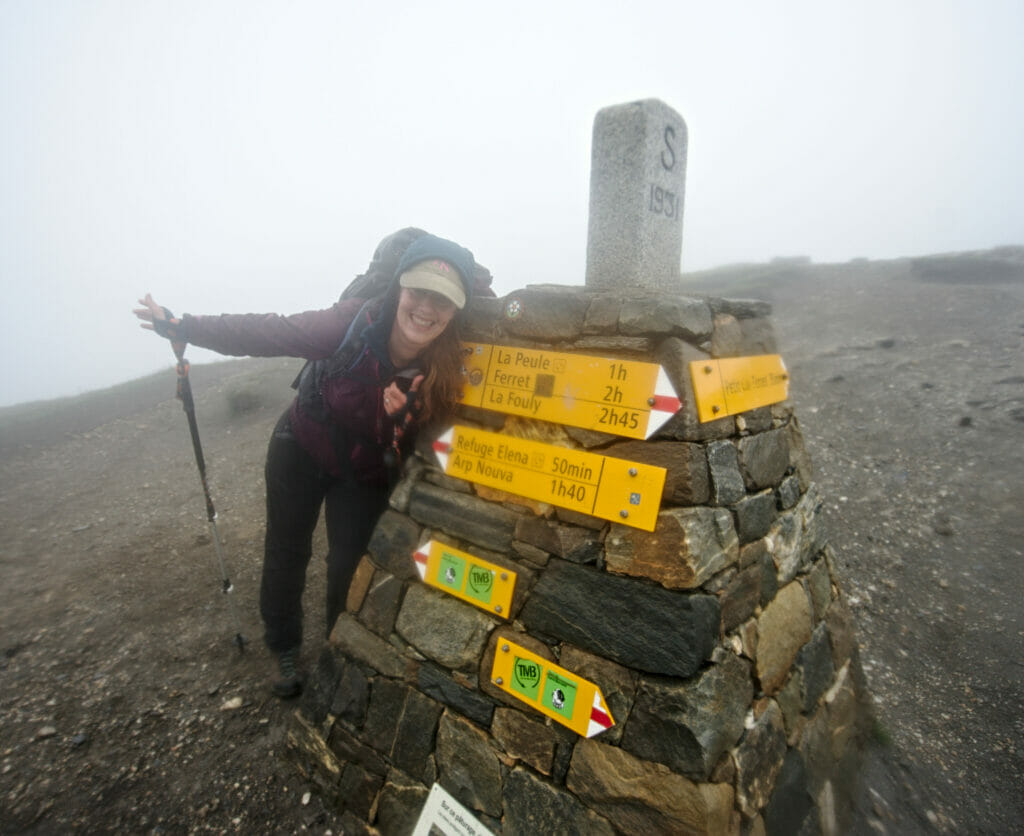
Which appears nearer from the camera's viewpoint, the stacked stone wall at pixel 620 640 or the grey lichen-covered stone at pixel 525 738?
the stacked stone wall at pixel 620 640

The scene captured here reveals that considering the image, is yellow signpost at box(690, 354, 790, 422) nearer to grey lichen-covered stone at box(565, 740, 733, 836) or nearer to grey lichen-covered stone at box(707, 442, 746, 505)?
grey lichen-covered stone at box(707, 442, 746, 505)

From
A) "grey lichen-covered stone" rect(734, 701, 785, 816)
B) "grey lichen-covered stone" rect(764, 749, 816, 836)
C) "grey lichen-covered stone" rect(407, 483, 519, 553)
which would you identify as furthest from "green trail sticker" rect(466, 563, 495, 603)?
"grey lichen-covered stone" rect(764, 749, 816, 836)

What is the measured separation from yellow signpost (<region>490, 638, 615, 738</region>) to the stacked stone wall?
0.05 m

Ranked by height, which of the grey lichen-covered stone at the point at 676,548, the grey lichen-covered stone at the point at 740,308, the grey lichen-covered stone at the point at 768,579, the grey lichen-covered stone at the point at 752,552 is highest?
the grey lichen-covered stone at the point at 740,308

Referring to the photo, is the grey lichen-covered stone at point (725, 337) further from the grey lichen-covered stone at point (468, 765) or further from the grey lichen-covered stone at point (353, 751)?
the grey lichen-covered stone at point (353, 751)

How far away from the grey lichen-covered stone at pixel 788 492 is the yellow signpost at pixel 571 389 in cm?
130

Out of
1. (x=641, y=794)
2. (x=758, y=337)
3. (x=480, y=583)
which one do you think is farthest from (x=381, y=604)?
(x=758, y=337)

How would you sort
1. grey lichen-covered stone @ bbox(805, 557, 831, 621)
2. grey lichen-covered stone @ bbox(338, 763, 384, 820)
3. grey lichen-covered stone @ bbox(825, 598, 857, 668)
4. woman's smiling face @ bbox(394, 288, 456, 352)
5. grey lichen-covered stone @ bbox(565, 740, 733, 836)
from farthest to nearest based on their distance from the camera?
grey lichen-covered stone @ bbox(825, 598, 857, 668)
grey lichen-covered stone @ bbox(805, 557, 831, 621)
grey lichen-covered stone @ bbox(338, 763, 384, 820)
woman's smiling face @ bbox(394, 288, 456, 352)
grey lichen-covered stone @ bbox(565, 740, 733, 836)

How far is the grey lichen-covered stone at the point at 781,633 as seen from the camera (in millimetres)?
2895

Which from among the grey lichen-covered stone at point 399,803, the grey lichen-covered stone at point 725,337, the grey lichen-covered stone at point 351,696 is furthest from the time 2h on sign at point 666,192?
the grey lichen-covered stone at point 399,803

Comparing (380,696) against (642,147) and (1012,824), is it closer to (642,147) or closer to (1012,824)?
(642,147)

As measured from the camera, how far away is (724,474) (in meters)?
2.67

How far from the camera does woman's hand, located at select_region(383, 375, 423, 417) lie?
313 cm

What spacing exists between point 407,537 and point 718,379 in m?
2.13
